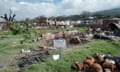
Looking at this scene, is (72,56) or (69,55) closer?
(72,56)

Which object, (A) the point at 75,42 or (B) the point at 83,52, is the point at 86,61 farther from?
(A) the point at 75,42

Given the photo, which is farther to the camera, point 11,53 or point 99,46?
point 11,53

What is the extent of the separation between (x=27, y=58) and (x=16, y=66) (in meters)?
1.38

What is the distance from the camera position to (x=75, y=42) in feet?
89.4

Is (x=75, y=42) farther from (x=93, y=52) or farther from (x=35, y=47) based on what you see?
(x=93, y=52)

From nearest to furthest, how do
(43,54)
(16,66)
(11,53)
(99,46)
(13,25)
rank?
1. (16,66)
2. (43,54)
3. (99,46)
4. (11,53)
5. (13,25)

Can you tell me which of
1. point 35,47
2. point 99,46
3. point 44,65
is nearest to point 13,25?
point 35,47

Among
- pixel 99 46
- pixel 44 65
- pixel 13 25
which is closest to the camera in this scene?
pixel 44 65

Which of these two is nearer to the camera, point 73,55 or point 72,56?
point 72,56

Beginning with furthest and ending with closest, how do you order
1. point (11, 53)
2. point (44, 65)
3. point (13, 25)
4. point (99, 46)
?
point (13, 25) → point (11, 53) → point (99, 46) → point (44, 65)

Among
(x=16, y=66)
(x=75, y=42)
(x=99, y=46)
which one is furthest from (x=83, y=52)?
(x=75, y=42)

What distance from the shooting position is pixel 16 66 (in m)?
19.3

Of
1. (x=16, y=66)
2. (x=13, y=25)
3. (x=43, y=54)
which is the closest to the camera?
(x=16, y=66)

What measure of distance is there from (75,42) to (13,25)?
25397mm
